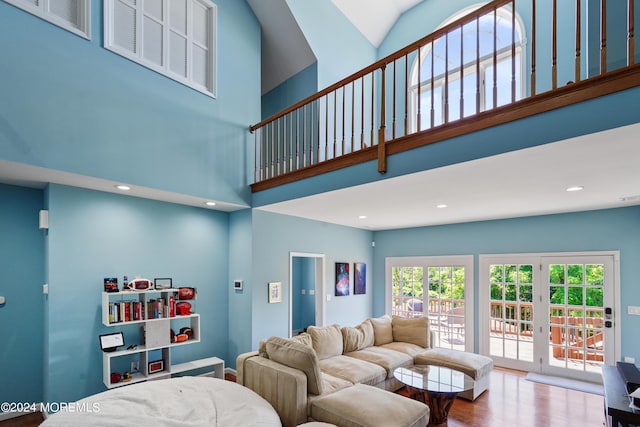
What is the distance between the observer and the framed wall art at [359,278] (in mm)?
6988

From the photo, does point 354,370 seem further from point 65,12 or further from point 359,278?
point 65,12

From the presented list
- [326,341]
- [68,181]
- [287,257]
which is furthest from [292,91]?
[326,341]

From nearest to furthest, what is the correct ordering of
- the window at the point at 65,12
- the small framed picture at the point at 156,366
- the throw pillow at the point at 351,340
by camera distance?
the window at the point at 65,12
the small framed picture at the point at 156,366
the throw pillow at the point at 351,340

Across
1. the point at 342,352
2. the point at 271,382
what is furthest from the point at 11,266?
the point at 342,352

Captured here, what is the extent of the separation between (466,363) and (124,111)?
5.10 m

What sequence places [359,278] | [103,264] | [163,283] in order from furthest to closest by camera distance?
[359,278] → [163,283] → [103,264]

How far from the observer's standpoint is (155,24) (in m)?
4.52

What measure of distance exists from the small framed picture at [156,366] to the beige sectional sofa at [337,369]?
4.35 feet

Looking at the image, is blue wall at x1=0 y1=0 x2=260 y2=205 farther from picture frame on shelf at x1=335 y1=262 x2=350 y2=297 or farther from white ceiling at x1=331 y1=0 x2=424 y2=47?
picture frame on shelf at x1=335 y1=262 x2=350 y2=297

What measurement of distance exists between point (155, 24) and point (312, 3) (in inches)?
106

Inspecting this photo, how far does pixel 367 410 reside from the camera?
9.84 ft

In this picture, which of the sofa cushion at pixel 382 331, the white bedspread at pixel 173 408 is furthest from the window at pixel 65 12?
the sofa cushion at pixel 382 331

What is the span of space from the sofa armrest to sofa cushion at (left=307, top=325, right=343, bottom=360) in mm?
1017

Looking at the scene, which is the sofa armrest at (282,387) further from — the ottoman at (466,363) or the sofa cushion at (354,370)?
the ottoman at (466,363)
